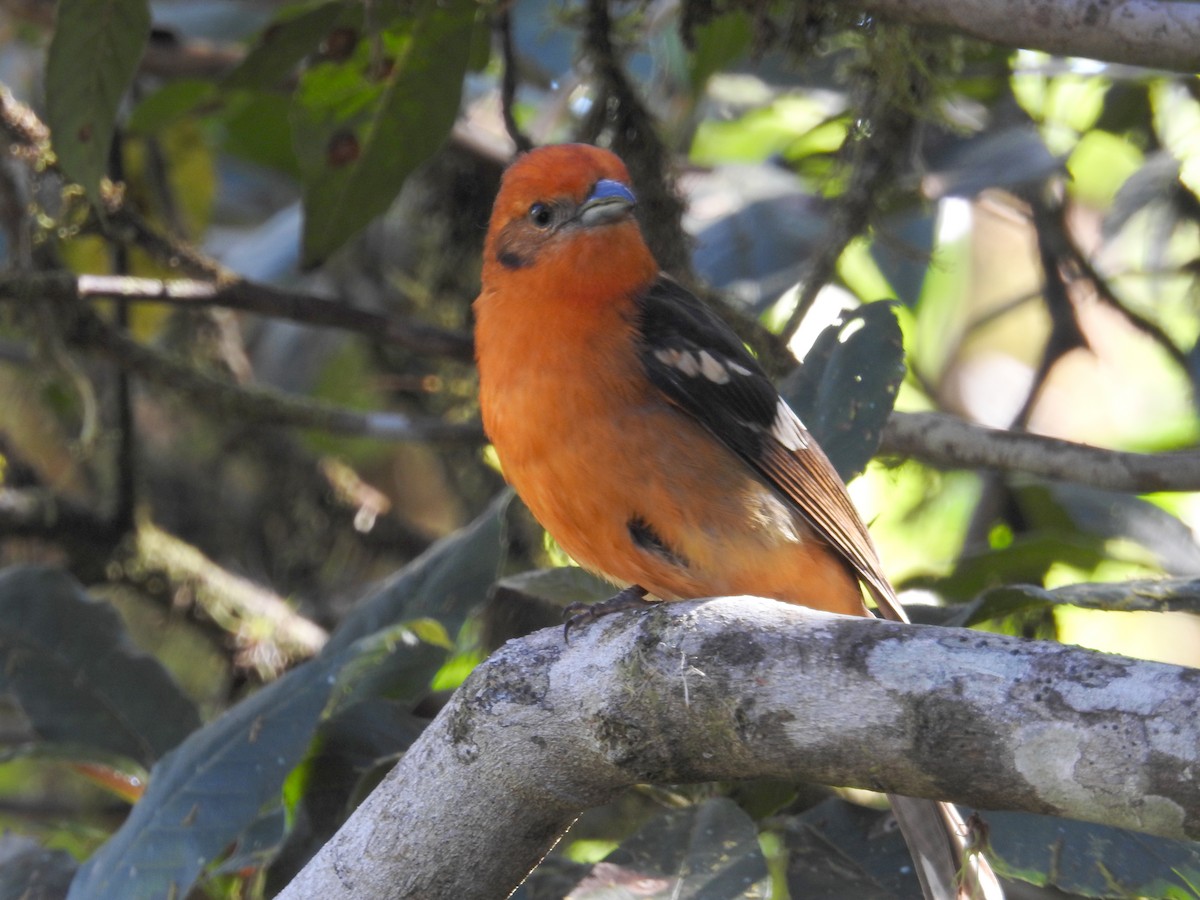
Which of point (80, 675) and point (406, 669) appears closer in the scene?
point (406, 669)

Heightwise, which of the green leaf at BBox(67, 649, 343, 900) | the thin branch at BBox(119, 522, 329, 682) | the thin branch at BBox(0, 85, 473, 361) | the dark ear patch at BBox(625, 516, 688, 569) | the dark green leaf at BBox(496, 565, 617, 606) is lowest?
the thin branch at BBox(119, 522, 329, 682)

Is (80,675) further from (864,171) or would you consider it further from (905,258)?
(905,258)

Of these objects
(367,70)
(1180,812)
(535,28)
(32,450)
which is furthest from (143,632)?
(1180,812)

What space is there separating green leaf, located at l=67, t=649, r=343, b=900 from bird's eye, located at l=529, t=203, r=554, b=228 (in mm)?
1236

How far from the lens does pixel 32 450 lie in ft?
19.0

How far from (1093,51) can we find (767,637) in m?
1.62

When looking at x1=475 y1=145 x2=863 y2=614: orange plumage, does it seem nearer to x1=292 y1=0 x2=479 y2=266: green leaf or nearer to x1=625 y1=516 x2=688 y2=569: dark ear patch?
x1=625 y1=516 x2=688 y2=569: dark ear patch

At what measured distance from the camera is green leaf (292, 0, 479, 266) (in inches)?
153

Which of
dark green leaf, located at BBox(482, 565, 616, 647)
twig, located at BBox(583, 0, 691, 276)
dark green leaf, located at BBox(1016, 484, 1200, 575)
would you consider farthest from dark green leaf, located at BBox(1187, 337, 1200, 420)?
dark green leaf, located at BBox(482, 565, 616, 647)

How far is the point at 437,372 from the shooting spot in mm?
5789

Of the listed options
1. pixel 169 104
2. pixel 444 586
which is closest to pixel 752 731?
pixel 444 586

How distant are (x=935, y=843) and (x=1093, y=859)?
328 mm

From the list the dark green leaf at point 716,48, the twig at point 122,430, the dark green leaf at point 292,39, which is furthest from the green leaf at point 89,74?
the dark green leaf at point 716,48

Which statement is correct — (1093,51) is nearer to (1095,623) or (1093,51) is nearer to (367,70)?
(367,70)
